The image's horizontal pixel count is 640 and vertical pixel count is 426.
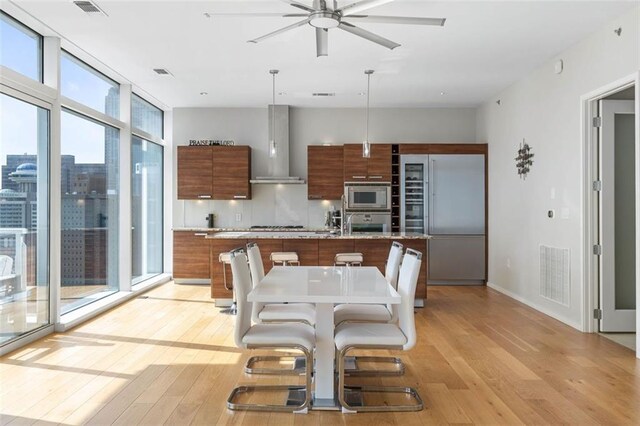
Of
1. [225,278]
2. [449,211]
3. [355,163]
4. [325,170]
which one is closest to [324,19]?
[225,278]

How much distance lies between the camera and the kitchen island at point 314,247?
5797 millimetres

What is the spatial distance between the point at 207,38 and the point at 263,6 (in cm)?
101

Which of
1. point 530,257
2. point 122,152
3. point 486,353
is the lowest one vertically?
point 486,353

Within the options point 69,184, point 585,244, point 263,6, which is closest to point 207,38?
point 263,6

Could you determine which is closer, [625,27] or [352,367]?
[352,367]

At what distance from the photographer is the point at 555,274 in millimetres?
5309

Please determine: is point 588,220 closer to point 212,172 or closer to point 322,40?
point 322,40

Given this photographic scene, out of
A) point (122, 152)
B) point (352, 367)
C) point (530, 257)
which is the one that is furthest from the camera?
point (122, 152)

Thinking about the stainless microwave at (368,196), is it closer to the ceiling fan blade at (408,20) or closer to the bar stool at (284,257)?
the bar stool at (284,257)

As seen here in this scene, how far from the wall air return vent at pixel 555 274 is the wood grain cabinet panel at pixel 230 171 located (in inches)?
182

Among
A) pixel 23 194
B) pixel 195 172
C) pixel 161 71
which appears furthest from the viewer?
pixel 195 172

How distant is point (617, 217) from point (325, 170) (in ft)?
14.2

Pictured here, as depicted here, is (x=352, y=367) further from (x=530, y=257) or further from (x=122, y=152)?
(x=122, y=152)

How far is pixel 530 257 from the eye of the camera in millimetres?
5980
